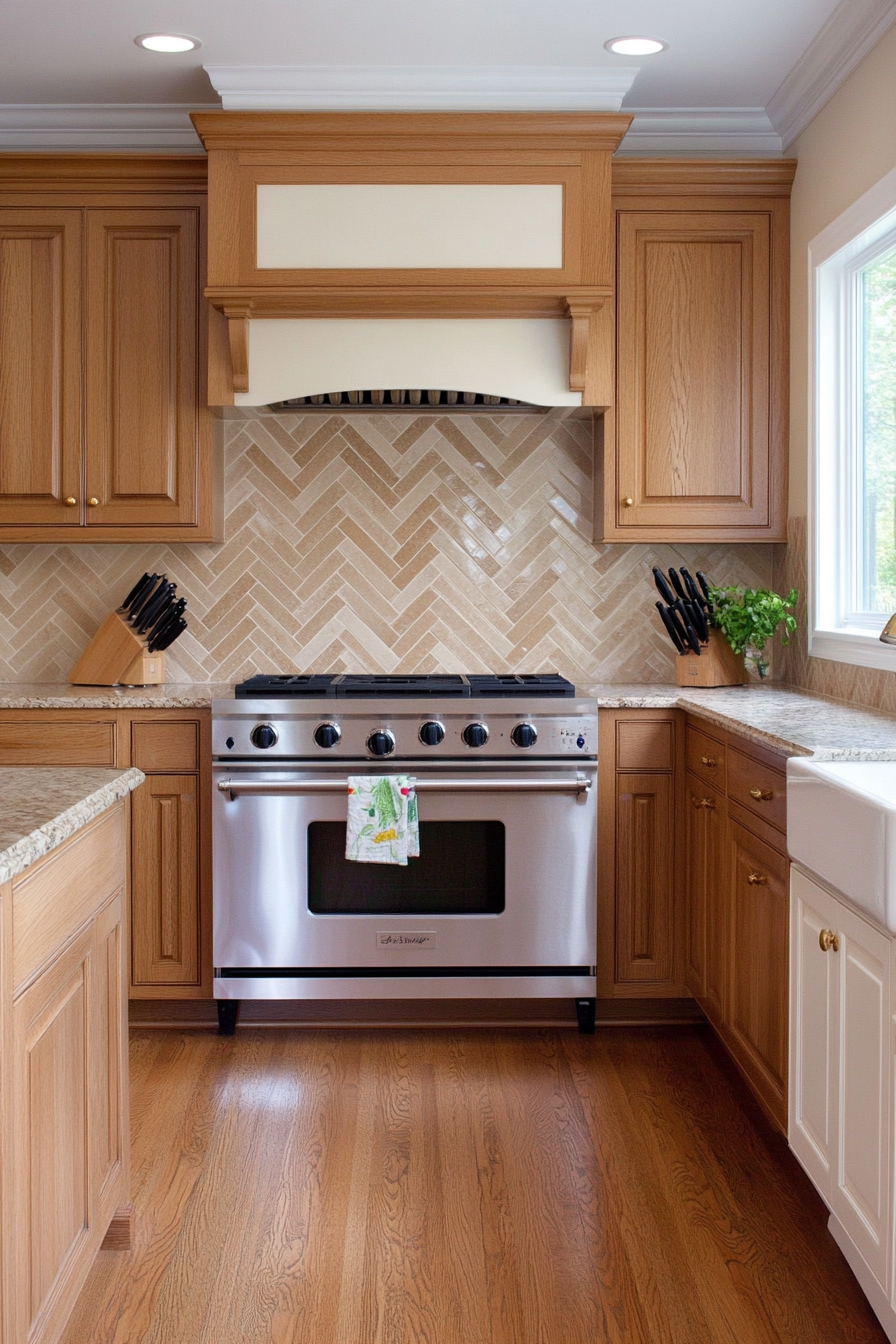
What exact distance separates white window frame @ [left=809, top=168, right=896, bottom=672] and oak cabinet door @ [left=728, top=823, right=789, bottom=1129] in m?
0.78

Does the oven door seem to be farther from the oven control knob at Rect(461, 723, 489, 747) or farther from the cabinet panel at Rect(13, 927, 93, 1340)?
the cabinet panel at Rect(13, 927, 93, 1340)

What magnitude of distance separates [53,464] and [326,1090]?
76.2 inches

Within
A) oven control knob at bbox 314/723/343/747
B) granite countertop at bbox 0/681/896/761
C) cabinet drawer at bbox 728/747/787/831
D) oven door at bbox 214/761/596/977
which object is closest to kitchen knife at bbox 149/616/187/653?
granite countertop at bbox 0/681/896/761

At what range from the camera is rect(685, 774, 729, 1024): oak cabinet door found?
274cm

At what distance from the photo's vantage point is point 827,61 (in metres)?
2.90

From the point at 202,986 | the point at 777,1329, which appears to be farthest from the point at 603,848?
the point at 777,1329

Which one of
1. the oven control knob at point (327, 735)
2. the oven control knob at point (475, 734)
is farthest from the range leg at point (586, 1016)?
→ the oven control knob at point (327, 735)

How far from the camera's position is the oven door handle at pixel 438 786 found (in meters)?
3.02

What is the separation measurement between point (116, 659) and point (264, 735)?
66 cm

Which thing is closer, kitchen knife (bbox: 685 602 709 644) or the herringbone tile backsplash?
kitchen knife (bbox: 685 602 709 644)

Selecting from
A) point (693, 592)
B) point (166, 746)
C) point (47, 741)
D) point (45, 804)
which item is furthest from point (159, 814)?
point (693, 592)

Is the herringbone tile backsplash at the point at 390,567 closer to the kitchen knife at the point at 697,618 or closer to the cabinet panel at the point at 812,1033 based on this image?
the kitchen knife at the point at 697,618

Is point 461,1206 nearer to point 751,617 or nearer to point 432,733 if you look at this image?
point 432,733

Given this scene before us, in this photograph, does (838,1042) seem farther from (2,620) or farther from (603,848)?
(2,620)
